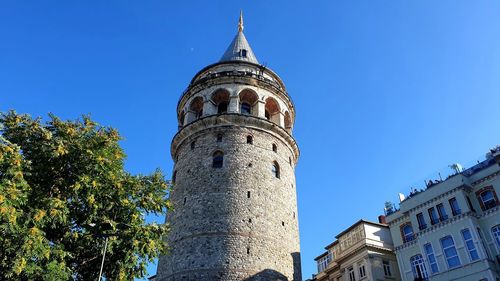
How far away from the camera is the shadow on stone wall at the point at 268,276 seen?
21672 millimetres

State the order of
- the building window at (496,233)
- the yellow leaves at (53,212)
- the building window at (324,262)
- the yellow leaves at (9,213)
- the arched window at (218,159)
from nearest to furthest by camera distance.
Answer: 1. the yellow leaves at (9,213)
2. the yellow leaves at (53,212)
3. the building window at (496,233)
4. the arched window at (218,159)
5. the building window at (324,262)

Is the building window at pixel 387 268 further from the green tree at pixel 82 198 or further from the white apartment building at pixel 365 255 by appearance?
the green tree at pixel 82 198

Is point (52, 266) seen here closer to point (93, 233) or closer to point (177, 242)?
point (93, 233)

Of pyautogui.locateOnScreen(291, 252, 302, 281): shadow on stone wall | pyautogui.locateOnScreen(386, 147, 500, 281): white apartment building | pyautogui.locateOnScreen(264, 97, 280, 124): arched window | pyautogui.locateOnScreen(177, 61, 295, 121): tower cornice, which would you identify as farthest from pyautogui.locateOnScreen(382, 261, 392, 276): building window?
pyautogui.locateOnScreen(177, 61, 295, 121): tower cornice

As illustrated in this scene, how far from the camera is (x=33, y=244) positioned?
10992 mm

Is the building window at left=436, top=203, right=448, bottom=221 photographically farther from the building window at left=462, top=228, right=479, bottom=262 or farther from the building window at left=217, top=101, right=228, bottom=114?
the building window at left=217, top=101, right=228, bottom=114

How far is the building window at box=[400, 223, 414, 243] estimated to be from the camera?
73.0ft

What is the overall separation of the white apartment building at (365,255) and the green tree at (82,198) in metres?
12.5

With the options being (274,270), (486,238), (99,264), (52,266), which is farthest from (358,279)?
(52,266)

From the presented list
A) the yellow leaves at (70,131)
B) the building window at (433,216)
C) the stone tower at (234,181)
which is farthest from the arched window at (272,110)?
the yellow leaves at (70,131)

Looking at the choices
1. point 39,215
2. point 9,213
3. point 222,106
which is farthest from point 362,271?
point 9,213

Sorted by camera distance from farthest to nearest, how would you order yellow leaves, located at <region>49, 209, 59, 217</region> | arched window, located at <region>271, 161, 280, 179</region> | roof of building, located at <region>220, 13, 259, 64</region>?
roof of building, located at <region>220, 13, 259, 64</region>
arched window, located at <region>271, 161, 280, 179</region>
yellow leaves, located at <region>49, 209, 59, 217</region>

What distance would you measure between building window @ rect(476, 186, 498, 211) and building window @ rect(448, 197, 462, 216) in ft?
3.50

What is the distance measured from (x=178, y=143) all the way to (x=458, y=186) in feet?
59.9
